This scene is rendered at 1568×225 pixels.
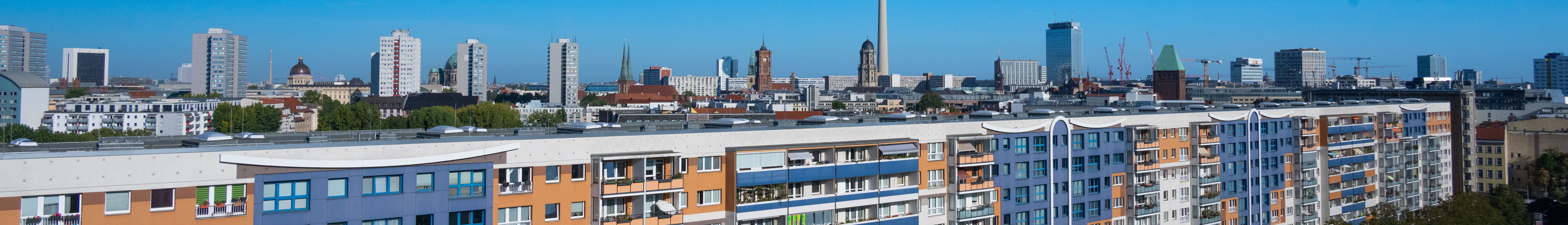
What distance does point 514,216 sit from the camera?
50.0ft

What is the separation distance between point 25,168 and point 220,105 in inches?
2904

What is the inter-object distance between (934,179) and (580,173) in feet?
24.3

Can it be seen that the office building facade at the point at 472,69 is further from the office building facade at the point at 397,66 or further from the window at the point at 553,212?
the window at the point at 553,212

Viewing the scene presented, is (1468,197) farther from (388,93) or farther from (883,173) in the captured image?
(388,93)

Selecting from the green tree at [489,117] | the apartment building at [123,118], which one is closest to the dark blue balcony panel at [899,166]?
the green tree at [489,117]

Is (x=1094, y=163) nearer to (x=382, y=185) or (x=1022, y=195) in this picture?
(x=1022, y=195)

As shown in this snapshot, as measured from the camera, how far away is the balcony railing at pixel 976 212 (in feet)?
68.1

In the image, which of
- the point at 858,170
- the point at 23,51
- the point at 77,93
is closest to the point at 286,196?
the point at 858,170

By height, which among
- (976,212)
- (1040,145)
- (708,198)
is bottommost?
(976,212)

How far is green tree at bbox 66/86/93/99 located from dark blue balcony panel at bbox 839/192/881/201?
10573 cm

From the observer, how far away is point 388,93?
519ft

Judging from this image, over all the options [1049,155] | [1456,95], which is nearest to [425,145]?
[1049,155]

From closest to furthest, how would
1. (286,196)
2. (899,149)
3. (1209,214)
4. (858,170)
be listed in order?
(286,196)
(858,170)
(899,149)
(1209,214)

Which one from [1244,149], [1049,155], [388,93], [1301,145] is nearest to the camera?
[1049,155]
